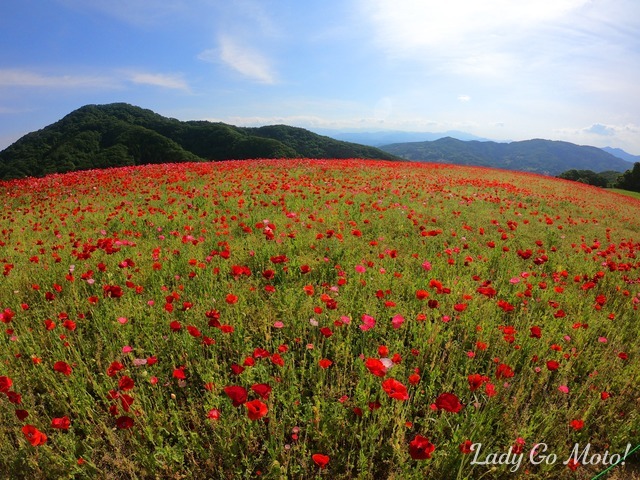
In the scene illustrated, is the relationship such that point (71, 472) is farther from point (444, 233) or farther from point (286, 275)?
point (444, 233)

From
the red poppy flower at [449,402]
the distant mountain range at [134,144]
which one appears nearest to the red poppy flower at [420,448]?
the red poppy flower at [449,402]

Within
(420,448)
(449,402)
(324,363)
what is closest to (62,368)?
(324,363)

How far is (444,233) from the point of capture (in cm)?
755

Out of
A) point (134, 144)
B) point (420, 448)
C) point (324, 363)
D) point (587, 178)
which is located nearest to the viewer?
point (420, 448)

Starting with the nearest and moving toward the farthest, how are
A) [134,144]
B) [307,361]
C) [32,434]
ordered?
[32,434] < [307,361] < [134,144]

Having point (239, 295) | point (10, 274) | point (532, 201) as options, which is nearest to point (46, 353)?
point (239, 295)

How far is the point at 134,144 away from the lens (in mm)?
86188

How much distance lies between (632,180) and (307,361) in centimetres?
6351

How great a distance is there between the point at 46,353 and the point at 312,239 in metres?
3.93

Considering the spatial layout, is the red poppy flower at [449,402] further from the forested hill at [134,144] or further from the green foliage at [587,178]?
the forested hill at [134,144]

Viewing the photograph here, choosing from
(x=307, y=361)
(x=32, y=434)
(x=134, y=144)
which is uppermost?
(x=134, y=144)

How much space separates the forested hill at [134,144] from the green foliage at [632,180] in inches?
2608

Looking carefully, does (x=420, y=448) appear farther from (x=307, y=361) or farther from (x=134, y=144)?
(x=134, y=144)

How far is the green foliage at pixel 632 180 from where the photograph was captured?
46.9 metres
